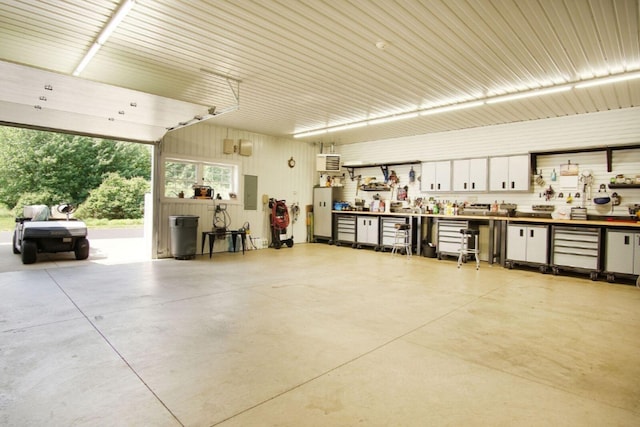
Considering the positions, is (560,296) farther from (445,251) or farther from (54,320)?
(54,320)

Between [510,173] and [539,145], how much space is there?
79 centimetres

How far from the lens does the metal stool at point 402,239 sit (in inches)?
319

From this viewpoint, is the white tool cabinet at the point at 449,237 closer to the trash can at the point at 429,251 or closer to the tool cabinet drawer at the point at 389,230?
the trash can at the point at 429,251

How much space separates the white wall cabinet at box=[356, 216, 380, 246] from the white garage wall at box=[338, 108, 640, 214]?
3.33ft

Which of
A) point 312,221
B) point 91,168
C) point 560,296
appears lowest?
point 560,296

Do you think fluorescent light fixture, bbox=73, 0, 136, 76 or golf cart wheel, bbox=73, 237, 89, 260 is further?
golf cart wheel, bbox=73, 237, 89, 260

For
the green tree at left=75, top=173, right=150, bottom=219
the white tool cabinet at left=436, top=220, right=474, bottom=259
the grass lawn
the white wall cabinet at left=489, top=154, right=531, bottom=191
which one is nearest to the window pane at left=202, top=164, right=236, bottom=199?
the white tool cabinet at left=436, top=220, right=474, bottom=259

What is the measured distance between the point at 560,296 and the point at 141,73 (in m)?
6.88

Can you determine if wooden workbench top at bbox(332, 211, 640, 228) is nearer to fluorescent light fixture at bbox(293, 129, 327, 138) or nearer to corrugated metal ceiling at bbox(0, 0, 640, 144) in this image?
corrugated metal ceiling at bbox(0, 0, 640, 144)

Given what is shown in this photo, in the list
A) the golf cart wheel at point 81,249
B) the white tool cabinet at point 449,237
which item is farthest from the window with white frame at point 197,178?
the white tool cabinet at point 449,237

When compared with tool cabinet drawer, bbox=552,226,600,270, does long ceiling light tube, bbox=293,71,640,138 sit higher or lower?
higher

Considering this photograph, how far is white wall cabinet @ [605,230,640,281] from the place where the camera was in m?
5.46

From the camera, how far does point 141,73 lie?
511 centimetres

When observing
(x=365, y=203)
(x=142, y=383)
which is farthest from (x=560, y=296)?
(x=365, y=203)
